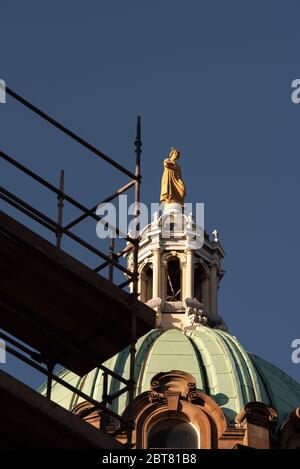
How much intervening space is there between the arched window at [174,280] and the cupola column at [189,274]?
53 cm

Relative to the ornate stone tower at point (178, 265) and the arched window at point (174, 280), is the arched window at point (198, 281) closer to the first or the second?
the ornate stone tower at point (178, 265)

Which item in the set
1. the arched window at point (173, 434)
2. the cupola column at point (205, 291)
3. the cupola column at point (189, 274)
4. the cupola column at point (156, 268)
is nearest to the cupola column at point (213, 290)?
the cupola column at point (205, 291)

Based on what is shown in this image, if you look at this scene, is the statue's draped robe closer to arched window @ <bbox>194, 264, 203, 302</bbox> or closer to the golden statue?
the golden statue

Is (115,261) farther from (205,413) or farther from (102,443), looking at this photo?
(205,413)

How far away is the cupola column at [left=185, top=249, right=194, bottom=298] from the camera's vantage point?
251 ft

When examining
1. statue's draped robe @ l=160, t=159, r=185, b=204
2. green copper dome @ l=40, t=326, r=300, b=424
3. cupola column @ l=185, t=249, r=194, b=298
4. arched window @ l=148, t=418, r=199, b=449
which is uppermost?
statue's draped robe @ l=160, t=159, r=185, b=204

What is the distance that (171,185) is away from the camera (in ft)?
262

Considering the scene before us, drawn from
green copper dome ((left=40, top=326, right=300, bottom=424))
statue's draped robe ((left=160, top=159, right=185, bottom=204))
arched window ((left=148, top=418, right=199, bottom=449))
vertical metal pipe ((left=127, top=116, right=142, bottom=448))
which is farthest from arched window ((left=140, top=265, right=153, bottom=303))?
vertical metal pipe ((left=127, top=116, right=142, bottom=448))

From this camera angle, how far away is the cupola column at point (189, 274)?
251 feet

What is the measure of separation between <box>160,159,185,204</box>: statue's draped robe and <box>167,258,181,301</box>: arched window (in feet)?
7.51

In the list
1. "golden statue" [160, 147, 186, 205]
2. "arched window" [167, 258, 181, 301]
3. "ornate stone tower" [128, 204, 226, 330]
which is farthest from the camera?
"golden statue" [160, 147, 186, 205]

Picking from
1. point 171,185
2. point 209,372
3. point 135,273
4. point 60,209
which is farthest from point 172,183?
point 135,273

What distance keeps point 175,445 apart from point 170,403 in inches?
55.1
